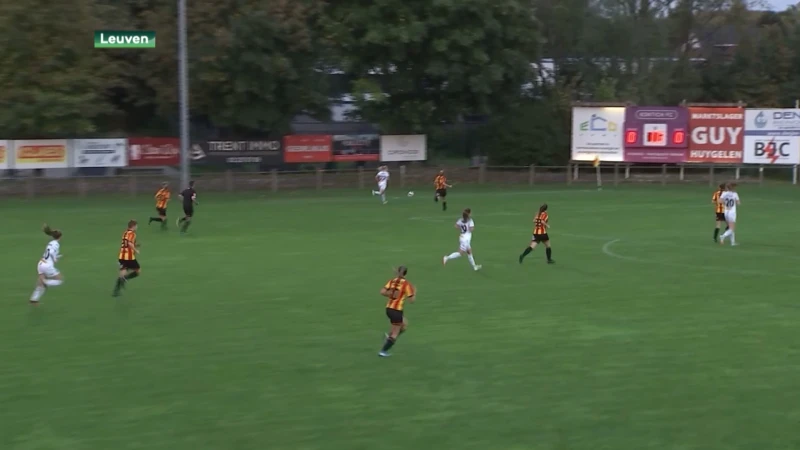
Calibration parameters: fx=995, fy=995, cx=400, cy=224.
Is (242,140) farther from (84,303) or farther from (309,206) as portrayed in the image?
(84,303)

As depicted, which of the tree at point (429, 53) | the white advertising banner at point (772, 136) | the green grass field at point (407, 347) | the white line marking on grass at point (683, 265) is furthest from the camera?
the white advertising banner at point (772, 136)

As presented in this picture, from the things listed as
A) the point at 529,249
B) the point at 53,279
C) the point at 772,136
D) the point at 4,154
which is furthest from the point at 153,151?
the point at 772,136

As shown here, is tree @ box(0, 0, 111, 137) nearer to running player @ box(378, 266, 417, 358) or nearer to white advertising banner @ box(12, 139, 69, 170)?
white advertising banner @ box(12, 139, 69, 170)

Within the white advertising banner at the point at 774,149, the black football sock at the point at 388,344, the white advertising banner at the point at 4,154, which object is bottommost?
the black football sock at the point at 388,344

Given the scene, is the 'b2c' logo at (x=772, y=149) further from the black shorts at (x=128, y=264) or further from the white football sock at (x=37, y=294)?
the white football sock at (x=37, y=294)

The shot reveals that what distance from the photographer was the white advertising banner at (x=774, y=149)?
52.0 m

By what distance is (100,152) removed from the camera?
46281 mm

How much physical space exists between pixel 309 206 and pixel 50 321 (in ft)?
76.3

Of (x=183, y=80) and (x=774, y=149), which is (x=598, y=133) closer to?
(x=774, y=149)

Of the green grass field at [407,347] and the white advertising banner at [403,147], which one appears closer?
the green grass field at [407,347]

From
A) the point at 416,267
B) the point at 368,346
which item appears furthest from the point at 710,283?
the point at 368,346

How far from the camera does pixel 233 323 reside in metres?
16.6

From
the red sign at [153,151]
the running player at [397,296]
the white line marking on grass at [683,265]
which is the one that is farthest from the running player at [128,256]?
the red sign at [153,151]

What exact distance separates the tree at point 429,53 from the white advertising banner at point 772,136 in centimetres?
1220
